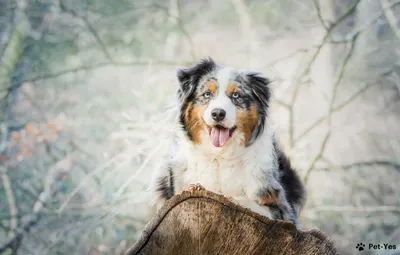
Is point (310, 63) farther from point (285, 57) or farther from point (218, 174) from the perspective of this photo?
point (218, 174)

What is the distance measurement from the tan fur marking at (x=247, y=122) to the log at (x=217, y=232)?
0.71m

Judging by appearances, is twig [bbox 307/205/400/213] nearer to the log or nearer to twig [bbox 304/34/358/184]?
twig [bbox 304/34/358/184]

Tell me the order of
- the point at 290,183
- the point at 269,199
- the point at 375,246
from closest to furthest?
the point at 269,199 → the point at 290,183 → the point at 375,246

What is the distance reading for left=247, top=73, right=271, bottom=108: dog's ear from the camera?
207 cm

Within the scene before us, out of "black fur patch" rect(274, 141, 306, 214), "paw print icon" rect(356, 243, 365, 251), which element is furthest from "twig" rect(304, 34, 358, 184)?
"black fur patch" rect(274, 141, 306, 214)

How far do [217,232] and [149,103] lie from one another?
5.55 ft

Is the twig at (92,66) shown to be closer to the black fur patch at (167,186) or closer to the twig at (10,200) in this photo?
the twig at (10,200)

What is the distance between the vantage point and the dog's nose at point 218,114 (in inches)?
78.4

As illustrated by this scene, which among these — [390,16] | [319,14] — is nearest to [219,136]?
[319,14]

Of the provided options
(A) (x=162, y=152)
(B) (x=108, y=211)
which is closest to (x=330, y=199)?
(A) (x=162, y=152)

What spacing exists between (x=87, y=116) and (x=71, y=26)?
52 centimetres

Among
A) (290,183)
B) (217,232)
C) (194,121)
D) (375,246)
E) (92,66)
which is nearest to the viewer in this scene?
(217,232)

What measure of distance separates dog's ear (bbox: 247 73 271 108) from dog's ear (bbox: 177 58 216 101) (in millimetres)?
157

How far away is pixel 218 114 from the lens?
6.54 feet
